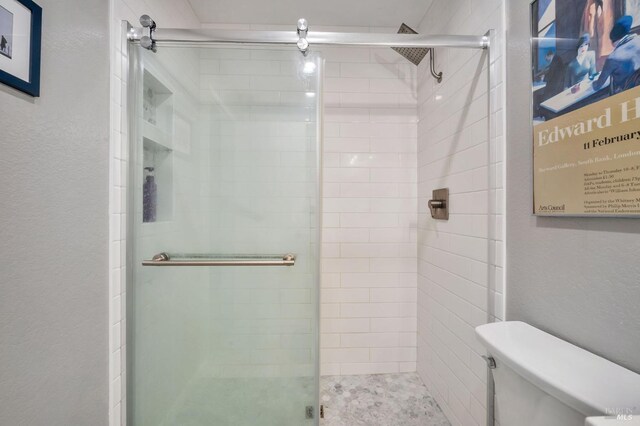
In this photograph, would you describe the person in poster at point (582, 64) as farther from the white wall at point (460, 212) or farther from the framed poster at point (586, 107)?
the white wall at point (460, 212)

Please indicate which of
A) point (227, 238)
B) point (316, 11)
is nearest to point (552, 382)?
point (227, 238)

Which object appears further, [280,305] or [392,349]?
[392,349]

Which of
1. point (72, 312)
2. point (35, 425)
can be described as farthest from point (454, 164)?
point (35, 425)

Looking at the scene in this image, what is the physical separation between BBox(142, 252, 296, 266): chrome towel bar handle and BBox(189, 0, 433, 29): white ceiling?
5.14 feet

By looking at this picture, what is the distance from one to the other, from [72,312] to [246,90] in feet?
3.30

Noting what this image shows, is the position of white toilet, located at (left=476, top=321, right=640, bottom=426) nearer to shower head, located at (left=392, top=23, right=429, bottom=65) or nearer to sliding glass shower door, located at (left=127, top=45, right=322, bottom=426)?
sliding glass shower door, located at (left=127, top=45, right=322, bottom=426)

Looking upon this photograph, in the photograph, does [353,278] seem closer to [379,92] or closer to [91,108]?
[379,92]

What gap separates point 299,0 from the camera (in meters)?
1.53

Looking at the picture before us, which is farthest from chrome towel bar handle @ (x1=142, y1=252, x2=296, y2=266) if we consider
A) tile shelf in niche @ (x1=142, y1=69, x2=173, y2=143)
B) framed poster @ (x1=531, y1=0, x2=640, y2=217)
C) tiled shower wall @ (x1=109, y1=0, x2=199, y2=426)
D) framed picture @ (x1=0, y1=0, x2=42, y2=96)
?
framed poster @ (x1=531, y1=0, x2=640, y2=217)

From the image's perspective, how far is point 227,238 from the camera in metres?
1.10

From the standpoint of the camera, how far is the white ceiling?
1552 mm

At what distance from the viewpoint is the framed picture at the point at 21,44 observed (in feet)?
1.89

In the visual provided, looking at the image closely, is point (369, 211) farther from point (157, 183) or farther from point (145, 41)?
point (145, 41)

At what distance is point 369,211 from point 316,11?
136 centimetres
